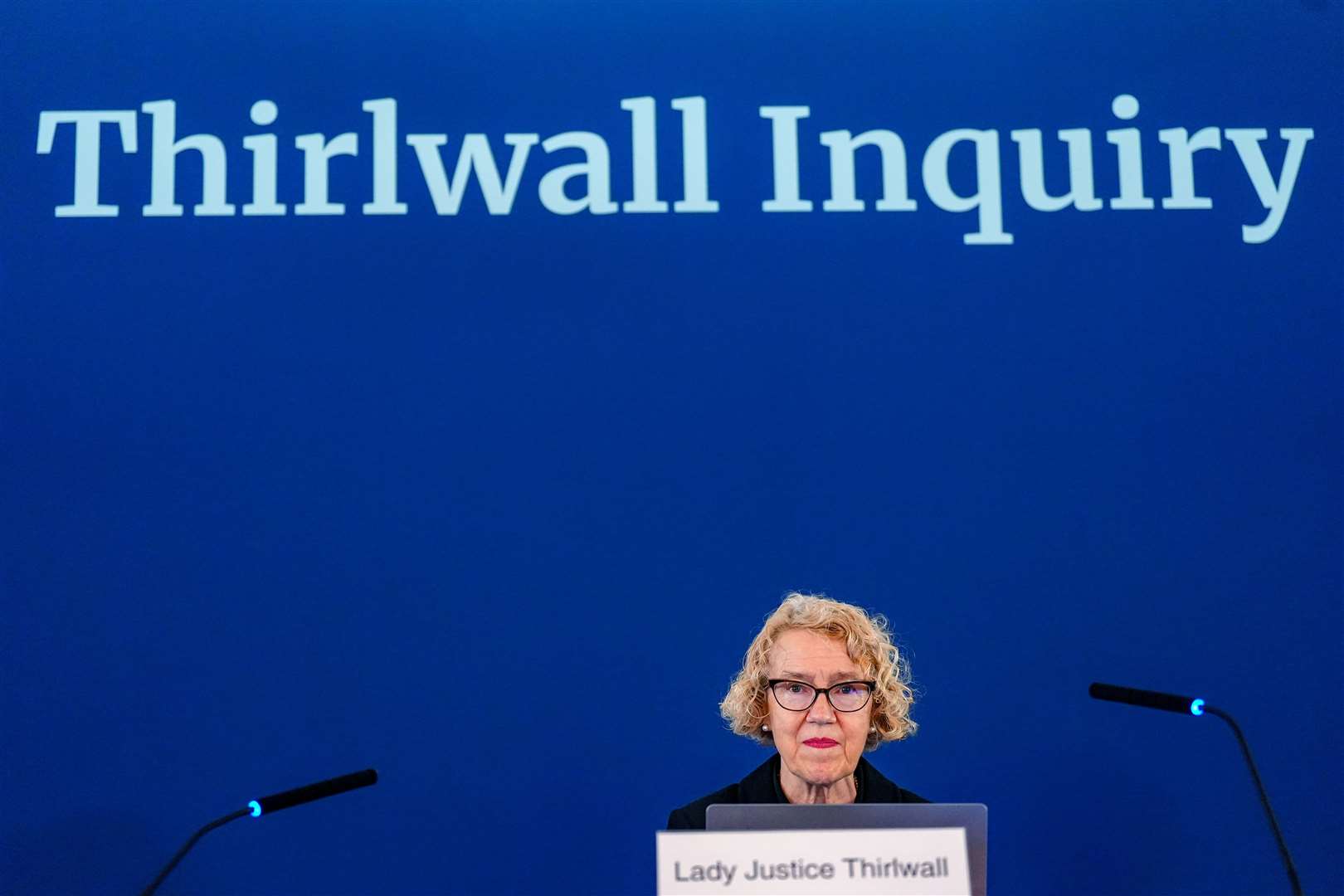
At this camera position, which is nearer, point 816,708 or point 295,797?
point 295,797

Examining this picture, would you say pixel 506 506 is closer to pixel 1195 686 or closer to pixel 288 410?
pixel 288 410

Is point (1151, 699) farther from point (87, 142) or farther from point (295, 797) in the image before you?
point (87, 142)

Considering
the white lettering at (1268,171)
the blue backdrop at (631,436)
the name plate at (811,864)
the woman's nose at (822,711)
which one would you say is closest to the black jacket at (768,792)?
the woman's nose at (822,711)

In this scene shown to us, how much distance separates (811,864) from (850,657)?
1052mm

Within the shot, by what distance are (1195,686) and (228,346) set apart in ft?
7.01

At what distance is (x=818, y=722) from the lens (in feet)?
8.92

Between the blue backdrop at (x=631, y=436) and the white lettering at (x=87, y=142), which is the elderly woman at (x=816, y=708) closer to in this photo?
the blue backdrop at (x=631, y=436)

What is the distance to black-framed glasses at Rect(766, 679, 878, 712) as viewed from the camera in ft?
8.98

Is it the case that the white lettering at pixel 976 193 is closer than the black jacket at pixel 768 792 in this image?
No

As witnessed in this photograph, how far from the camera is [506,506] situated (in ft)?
10.3

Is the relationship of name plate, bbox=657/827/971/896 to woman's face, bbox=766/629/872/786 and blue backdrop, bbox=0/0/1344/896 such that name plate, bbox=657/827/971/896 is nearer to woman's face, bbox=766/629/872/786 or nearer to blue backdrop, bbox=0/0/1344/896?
woman's face, bbox=766/629/872/786

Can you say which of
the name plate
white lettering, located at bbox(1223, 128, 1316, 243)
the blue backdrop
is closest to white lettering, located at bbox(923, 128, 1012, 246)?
the blue backdrop

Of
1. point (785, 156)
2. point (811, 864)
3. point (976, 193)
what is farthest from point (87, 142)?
point (811, 864)

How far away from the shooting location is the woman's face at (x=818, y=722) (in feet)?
8.90
